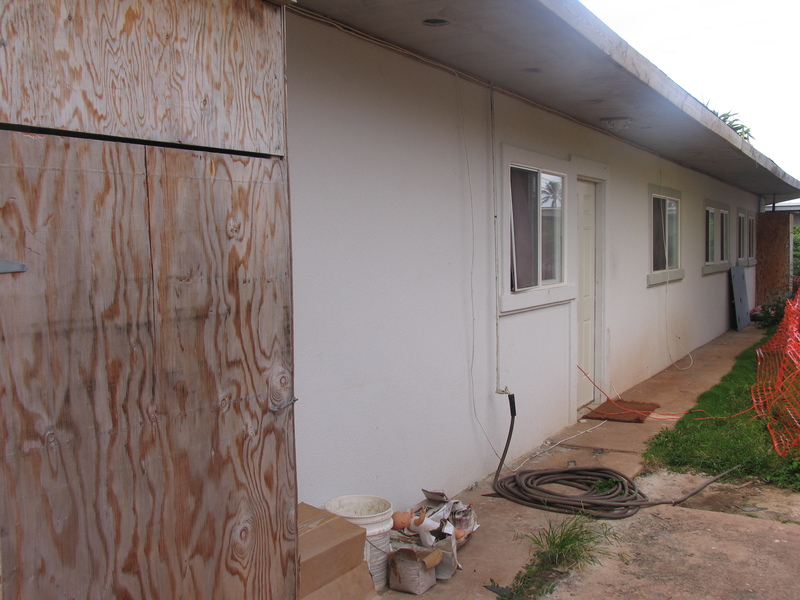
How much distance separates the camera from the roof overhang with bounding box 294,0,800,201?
373cm

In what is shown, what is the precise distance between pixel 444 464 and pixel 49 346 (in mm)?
3530

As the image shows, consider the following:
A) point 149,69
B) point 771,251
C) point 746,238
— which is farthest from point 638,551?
point 771,251

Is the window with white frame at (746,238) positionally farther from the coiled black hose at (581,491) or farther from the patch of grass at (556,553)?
the patch of grass at (556,553)

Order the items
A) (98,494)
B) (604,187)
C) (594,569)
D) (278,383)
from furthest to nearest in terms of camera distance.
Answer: (604,187) → (594,569) → (278,383) → (98,494)

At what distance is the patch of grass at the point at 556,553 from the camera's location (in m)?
3.57

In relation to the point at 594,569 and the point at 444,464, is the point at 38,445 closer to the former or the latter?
the point at 594,569

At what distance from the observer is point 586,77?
529 centimetres

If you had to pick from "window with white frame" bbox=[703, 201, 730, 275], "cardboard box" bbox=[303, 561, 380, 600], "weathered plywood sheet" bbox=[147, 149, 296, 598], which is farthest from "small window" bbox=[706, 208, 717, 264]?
"weathered plywood sheet" bbox=[147, 149, 296, 598]

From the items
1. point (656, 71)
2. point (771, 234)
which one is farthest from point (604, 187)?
point (771, 234)

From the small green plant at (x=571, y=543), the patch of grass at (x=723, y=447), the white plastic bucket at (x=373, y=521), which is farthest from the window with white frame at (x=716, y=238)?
the white plastic bucket at (x=373, y=521)

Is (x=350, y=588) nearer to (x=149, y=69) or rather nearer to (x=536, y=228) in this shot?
(x=149, y=69)

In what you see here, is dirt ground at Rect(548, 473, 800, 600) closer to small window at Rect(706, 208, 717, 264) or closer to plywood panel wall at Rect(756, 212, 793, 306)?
small window at Rect(706, 208, 717, 264)

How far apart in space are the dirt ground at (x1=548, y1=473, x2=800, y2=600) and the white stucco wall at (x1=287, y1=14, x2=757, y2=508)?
1.29 meters

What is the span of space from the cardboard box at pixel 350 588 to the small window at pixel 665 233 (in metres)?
7.82
